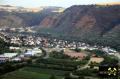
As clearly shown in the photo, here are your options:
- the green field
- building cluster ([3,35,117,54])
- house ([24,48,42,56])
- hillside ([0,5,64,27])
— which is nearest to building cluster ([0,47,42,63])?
house ([24,48,42,56])

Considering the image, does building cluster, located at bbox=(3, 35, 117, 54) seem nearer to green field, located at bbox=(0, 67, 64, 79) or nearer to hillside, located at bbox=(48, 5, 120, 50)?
hillside, located at bbox=(48, 5, 120, 50)

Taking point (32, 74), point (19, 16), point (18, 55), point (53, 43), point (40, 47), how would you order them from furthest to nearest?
1. point (19, 16)
2. point (53, 43)
3. point (40, 47)
4. point (18, 55)
5. point (32, 74)

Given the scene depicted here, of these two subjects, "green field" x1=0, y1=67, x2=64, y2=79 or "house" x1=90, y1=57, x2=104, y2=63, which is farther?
"house" x1=90, y1=57, x2=104, y2=63

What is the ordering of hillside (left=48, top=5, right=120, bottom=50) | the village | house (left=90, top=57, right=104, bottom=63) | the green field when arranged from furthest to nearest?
hillside (left=48, top=5, right=120, bottom=50)
the village
house (left=90, top=57, right=104, bottom=63)
the green field

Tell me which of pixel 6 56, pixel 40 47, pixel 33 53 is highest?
pixel 6 56

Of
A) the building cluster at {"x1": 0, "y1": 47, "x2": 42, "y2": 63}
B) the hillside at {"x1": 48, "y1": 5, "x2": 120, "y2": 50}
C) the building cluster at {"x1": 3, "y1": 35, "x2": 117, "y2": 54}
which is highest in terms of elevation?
the hillside at {"x1": 48, "y1": 5, "x2": 120, "y2": 50}

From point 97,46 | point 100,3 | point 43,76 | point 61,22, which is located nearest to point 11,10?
point 61,22

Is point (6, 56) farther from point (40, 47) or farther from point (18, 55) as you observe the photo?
point (40, 47)

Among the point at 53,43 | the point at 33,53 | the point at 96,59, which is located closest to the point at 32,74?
the point at 96,59

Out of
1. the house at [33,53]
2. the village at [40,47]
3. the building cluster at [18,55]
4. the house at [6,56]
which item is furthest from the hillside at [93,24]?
the house at [6,56]
